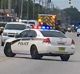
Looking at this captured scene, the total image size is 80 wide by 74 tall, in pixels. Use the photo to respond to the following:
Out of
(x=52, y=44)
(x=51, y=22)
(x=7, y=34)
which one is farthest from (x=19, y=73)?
(x=51, y=22)

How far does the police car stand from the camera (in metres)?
23.6

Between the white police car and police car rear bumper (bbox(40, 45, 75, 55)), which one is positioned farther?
the white police car

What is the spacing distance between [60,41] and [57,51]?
56 centimetres

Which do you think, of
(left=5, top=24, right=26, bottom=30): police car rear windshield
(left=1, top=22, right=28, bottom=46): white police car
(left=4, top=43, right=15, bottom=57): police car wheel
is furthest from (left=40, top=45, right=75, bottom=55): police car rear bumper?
(left=5, top=24, right=26, bottom=30): police car rear windshield

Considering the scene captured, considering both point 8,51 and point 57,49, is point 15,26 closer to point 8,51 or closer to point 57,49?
point 8,51

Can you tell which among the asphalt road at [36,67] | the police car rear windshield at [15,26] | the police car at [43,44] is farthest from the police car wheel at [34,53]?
the police car rear windshield at [15,26]

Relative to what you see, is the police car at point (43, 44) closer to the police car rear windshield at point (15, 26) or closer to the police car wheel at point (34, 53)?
→ the police car wheel at point (34, 53)

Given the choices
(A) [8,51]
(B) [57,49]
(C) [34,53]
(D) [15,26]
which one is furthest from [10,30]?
(B) [57,49]

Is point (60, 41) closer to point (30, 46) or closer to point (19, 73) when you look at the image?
point (30, 46)

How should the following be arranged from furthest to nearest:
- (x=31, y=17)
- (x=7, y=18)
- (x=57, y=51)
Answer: (x=31, y=17) → (x=7, y=18) → (x=57, y=51)

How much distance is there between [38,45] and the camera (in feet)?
78.1

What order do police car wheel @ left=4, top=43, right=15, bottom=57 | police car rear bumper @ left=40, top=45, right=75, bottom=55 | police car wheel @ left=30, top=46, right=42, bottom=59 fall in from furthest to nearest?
police car wheel @ left=4, top=43, right=15, bottom=57, police car wheel @ left=30, top=46, right=42, bottom=59, police car rear bumper @ left=40, top=45, right=75, bottom=55

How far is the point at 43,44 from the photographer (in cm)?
2366

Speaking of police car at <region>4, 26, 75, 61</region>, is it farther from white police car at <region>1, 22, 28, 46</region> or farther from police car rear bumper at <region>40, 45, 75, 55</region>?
white police car at <region>1, 22, 28, 46</region>
